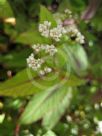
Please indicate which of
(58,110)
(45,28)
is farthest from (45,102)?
(45,28)

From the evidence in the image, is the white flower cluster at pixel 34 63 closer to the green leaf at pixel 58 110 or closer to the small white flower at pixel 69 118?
the green leaf at pixel 58 110

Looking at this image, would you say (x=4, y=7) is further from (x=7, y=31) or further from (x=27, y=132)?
(x=27, y=132)

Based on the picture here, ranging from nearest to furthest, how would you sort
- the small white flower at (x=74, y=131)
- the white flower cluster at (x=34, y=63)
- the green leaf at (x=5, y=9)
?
1. the white flower cluster at (x=34, y=63)
2. the green leaf at (x=5, y=9)
3. the small white flower at (x=74, y=131)

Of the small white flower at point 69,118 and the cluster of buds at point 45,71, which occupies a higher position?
the small white flower at point 69,118

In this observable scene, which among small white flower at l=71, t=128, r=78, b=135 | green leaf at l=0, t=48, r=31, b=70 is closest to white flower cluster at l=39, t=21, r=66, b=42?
green leaf at l=0, t=48, r=31, b=70

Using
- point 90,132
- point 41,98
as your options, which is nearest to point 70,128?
point 90,132

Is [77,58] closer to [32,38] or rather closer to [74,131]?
[32,38]

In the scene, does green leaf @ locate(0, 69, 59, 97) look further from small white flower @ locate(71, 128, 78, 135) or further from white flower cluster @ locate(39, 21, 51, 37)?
small white flower @ locate(71, 128, 78, 135)

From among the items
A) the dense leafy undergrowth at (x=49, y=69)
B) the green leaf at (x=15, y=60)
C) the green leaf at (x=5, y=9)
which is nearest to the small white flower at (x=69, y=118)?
the dense leafy undergrowth at (x=49, y=69)
